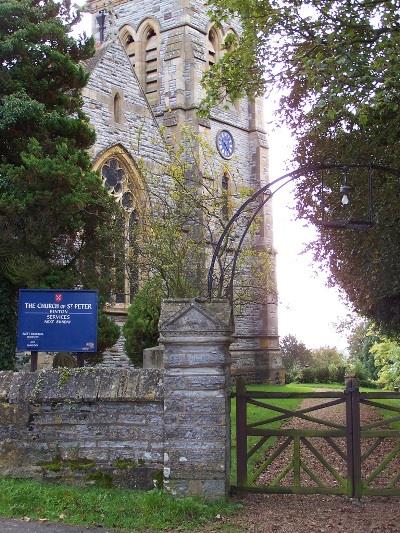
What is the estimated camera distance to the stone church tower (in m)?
22.0

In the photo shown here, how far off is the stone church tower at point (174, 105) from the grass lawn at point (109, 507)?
15.4 m

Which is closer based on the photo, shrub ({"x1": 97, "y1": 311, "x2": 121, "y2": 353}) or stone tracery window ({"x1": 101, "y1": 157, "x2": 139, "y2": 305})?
shrub ({"x1": 97, "y1": 311, "x2": 121, "y2": 353})

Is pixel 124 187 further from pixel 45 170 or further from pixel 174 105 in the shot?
pixel 45 170

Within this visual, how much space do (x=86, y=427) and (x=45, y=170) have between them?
7196mm

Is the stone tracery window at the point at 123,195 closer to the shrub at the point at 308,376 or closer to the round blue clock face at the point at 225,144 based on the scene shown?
the round blue clock face at the point at 225,144

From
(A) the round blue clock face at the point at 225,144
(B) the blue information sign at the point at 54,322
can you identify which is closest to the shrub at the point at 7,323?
(B) the blue information sign at the point at 54,322

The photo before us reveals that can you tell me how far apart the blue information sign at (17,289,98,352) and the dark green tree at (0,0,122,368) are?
4.64m

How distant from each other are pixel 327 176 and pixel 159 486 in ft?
25.8

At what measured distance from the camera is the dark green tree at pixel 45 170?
13445 millimetres

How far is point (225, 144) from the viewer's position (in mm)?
29344

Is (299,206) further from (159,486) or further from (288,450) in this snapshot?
(159,486)

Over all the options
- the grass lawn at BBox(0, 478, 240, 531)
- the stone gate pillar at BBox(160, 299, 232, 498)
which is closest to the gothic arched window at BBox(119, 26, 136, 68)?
the stone gate pillar at BBox(160, 299, 232, 498)

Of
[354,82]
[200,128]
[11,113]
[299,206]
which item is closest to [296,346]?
[200,128]

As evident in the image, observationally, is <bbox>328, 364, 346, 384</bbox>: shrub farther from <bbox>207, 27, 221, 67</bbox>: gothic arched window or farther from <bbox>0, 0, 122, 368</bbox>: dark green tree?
<bbox>0, 0, 122, 368</bbox>: dark green tree
